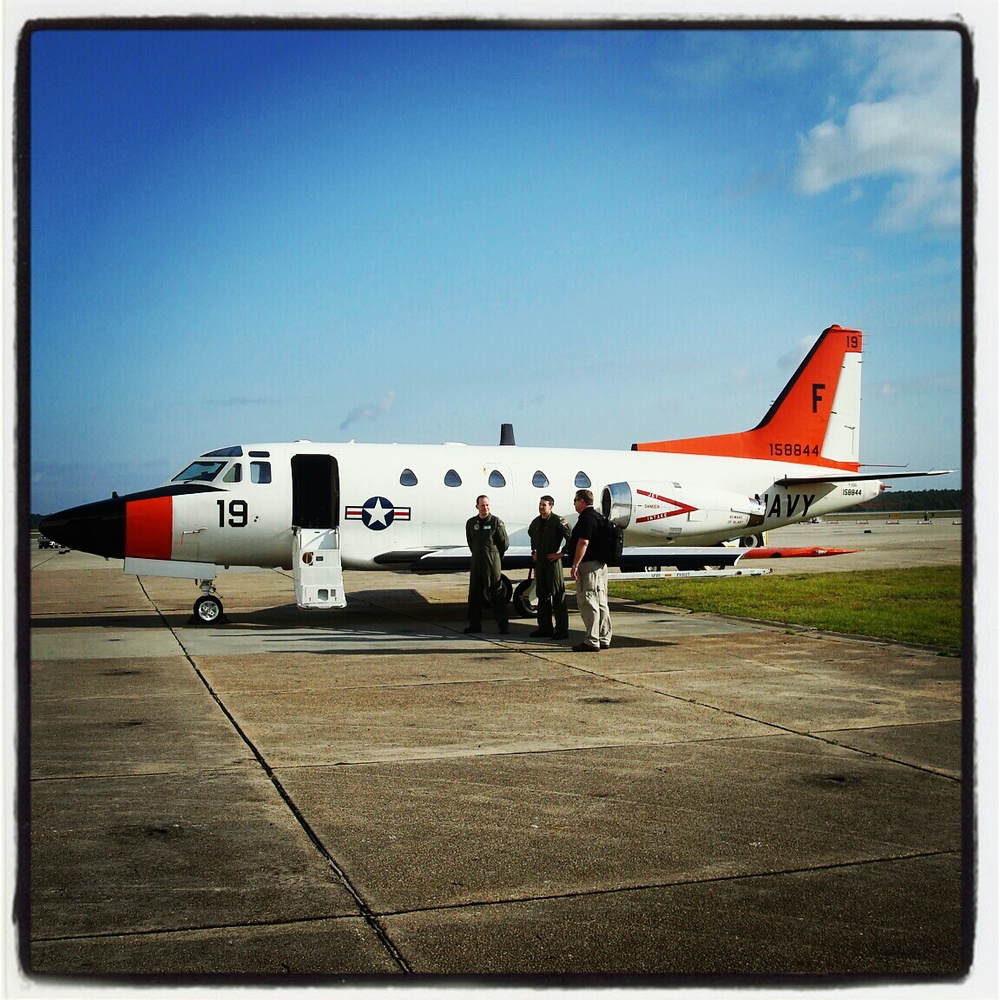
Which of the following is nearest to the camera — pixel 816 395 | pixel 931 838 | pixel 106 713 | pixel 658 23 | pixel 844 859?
pixel 658 23

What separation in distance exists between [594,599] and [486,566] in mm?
2445

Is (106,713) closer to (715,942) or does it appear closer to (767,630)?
(715,942)

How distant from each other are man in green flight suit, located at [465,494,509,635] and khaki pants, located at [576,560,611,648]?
84.4 inches

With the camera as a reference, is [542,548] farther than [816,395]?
No

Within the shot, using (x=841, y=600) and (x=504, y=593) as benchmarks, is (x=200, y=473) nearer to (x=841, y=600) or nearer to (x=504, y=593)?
(x=504, y=593)

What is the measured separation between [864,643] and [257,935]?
9971mm

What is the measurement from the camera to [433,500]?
52.9ft

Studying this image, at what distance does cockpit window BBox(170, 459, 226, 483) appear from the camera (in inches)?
592

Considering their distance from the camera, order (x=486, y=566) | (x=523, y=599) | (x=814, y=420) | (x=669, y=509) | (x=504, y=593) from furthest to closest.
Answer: (x=814, y=420) < (x=669, y=509) < (x=523, y=599) < (x=504, y=593) < (x=486, y=566)

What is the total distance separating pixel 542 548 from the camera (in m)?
13.2

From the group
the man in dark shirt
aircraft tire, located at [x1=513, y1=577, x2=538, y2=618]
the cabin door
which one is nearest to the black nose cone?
the cabin door

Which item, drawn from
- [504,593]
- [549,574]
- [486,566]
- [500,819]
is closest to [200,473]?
[486,566]

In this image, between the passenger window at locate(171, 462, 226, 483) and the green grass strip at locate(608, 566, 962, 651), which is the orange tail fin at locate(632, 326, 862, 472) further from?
the passenger window at locate(171, 462, 226, 483)

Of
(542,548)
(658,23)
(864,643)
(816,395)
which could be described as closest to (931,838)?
(658,23)
